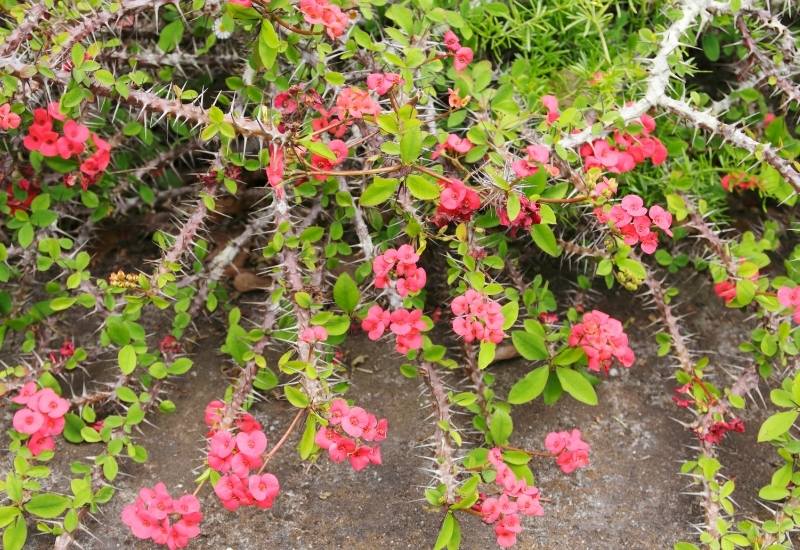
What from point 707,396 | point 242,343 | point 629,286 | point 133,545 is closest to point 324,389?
point 242,343

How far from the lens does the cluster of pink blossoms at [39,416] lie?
7.95 ft

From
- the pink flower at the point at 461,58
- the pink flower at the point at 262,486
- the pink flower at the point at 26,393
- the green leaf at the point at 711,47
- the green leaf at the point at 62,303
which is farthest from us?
the green leaf at the point at 711,47

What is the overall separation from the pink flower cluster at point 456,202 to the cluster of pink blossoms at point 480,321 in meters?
0.27

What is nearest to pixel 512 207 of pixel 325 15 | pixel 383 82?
pixel 383 82

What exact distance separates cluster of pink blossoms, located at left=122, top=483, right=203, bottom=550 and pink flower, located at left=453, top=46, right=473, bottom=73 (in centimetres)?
159

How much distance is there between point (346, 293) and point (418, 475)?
2.13 ft

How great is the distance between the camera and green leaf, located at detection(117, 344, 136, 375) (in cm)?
249

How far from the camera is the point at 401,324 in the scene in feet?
7.94

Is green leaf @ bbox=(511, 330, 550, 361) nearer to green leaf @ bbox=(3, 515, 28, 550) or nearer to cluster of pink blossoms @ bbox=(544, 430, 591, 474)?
cluster of pink blossoms @ bbox=(544, 430, 591, 474)

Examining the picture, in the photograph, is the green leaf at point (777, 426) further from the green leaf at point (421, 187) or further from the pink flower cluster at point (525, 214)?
the green leaf at point (421, 187)

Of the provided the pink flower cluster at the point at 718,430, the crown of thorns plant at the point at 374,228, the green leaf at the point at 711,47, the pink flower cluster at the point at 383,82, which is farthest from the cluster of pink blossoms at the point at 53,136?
the green leaf at the point at 711,47

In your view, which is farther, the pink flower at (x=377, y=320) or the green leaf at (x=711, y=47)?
the green leaf at (x=711, y=47)

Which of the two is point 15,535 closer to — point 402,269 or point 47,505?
point 47,505

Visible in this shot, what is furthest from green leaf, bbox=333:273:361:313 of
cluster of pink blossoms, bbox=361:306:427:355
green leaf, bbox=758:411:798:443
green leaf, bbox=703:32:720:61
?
green leaf, bbox=703:32:720:61
